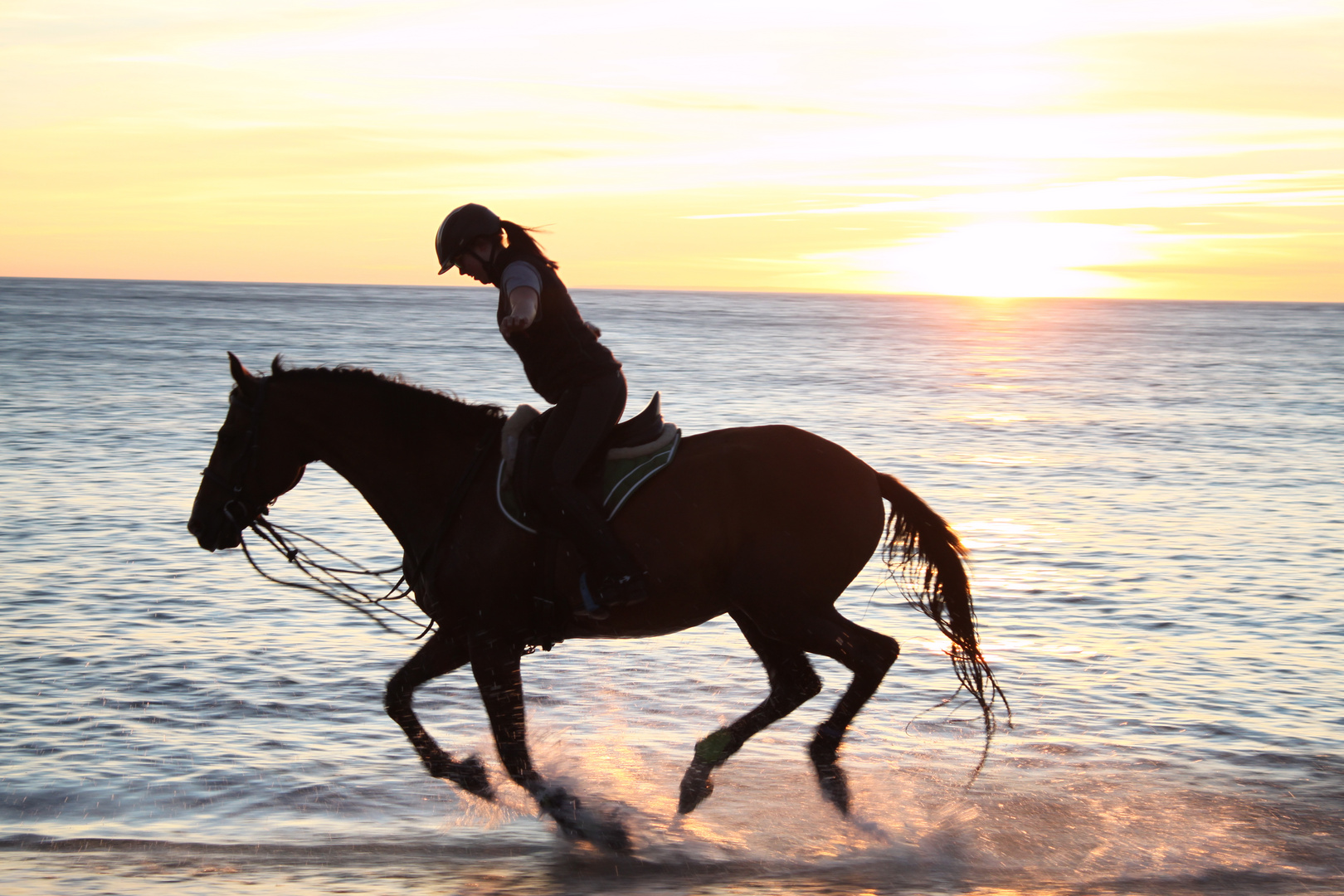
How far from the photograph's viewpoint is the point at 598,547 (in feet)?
18.6

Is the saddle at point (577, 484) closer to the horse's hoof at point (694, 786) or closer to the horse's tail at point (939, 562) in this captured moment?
the horse's hoof at point (694, 786)

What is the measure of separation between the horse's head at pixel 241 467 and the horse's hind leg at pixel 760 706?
250 cm

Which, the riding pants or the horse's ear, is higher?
the horse's ear

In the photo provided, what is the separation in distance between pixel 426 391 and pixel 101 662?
143 inches

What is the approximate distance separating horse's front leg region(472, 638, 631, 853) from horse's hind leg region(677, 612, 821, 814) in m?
0.52

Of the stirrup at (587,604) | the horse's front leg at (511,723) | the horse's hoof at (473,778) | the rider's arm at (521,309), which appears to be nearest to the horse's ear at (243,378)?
the rider's arm at (521,309)

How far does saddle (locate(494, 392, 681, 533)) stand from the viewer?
5.81m

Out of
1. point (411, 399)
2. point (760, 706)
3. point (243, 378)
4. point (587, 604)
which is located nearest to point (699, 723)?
point (760, 706)

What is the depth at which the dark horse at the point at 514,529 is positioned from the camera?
5828mm

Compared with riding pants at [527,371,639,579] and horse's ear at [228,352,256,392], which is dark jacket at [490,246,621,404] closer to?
riding pants at [527,371,639,579]

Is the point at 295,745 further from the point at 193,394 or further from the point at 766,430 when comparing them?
the point at 193,394

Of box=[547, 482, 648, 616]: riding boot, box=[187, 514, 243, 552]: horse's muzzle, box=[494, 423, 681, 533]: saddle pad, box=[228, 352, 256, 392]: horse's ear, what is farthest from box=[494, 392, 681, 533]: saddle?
box=[187, 514, 243, 552]: horse's muzzle

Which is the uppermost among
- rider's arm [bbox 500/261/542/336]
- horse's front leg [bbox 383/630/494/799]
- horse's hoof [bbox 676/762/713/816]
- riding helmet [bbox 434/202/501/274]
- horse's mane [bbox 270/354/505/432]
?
riding helmet [bbox 434/202/501/274]

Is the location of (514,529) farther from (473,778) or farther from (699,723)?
(699,723)
